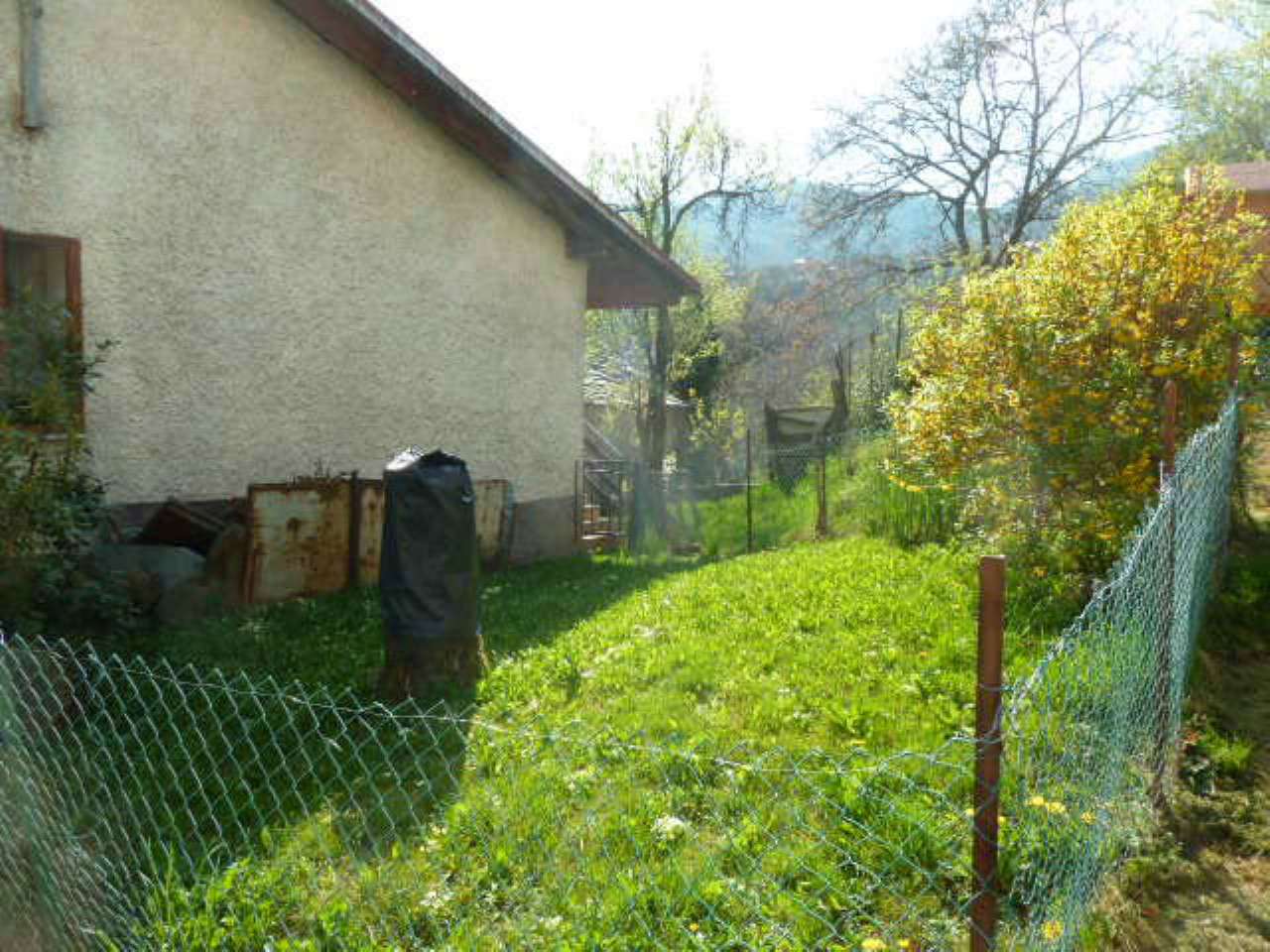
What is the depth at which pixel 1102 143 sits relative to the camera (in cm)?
2075

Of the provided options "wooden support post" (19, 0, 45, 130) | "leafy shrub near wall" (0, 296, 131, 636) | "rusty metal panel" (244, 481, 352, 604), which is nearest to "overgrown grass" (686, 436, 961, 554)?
"rusty metal panel" (244, 481, 352, 604)

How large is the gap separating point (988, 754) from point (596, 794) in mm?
1949

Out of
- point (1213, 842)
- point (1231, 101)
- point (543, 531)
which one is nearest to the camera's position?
point (1213, 842)

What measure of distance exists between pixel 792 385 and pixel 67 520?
33.4 metres

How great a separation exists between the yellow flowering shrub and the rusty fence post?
14.4 ft

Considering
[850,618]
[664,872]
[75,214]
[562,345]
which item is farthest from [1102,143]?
[664,872]

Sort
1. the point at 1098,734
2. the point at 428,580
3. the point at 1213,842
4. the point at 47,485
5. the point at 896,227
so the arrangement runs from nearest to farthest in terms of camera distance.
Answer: the point at 1098,734 < the point at 1213,842 < the point at 428,580 < the point at 47,485 < the point at 896,227

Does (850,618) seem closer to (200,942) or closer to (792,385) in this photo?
(200,942)

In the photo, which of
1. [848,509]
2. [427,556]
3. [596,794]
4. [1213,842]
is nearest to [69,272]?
[427,556]

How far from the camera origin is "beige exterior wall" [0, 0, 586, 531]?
6.62 metres

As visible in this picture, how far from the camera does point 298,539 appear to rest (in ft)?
24.2

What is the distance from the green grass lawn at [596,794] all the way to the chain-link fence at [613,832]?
12mm

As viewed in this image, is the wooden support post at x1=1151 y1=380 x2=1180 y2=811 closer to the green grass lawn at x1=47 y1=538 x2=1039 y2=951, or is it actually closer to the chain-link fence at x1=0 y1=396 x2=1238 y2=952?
the chain-link fence at x1=0 y1=396 x2=1238 y2=952

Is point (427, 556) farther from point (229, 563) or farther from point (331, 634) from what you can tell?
point (229, 563)
